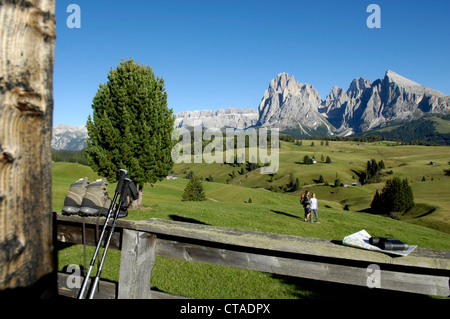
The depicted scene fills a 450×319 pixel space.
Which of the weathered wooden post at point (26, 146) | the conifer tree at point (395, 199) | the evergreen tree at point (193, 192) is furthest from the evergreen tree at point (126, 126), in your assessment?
the conifer tree at point (395, 199)

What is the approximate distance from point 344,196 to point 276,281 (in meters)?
110

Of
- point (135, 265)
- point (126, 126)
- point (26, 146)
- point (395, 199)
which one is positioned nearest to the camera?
point (26, 146)

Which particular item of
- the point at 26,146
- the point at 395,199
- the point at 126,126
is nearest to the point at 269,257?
the point at 26,146

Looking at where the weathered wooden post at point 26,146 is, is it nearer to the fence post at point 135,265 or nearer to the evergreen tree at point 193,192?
the fence post at point 135,265

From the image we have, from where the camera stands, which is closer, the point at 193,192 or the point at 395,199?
the point at 193,192

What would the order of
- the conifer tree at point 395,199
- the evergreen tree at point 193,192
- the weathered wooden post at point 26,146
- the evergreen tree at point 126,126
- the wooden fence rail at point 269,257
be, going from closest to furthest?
→ the weathered wooden post at point 26,146, the wooden fence rail at point 269,257, the evergreen tree at point 126,126, the evergreen tree at point 193,192, the conifer tree at point 395,199

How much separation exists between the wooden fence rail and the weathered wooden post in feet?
5.73

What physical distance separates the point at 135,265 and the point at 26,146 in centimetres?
236

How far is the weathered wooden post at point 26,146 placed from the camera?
183 centimetres

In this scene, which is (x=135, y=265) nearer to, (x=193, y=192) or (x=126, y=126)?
(x=126, y=126)

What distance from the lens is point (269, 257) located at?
3525 millimetres

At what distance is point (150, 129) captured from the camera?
20.6 meters

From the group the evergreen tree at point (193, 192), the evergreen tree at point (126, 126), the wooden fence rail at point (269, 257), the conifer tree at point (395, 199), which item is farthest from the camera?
the conifer tree at point (395, 199)

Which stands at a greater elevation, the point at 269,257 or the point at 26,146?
the point at 26,146
